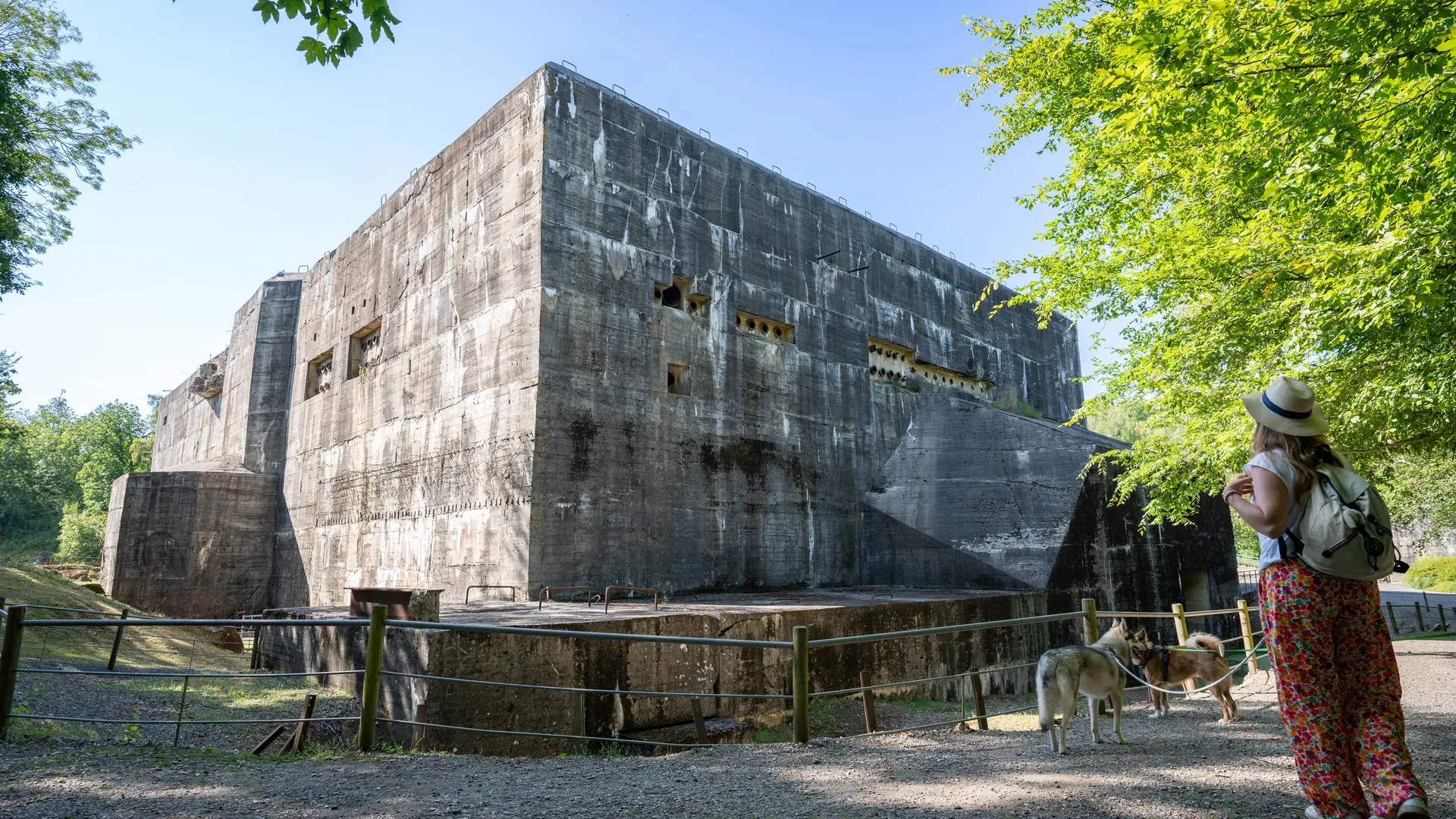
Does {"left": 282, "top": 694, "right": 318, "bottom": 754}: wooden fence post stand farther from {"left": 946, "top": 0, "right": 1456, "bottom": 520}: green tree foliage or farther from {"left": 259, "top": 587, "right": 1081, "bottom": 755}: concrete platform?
{"left": 946, "top": 0, "right": 1456, "bottom": 520}: green tree foliage

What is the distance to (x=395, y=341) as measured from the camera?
17.2 meters

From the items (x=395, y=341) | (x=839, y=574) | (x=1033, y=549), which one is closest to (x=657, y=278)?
(x=395, y=341)

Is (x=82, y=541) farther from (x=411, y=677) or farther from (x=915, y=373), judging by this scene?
(x=411, y=677)

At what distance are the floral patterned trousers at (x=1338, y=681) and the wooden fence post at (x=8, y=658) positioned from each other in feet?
22.7

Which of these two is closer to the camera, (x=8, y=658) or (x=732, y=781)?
(x=732, y=781)

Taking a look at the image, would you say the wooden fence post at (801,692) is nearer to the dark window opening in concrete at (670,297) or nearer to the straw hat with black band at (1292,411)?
the straw hat with black band at (1292,411)

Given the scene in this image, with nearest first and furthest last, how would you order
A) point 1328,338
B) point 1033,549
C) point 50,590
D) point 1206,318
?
point 1328,338 → point 1206,318 → point 1033,549 → point 50,590

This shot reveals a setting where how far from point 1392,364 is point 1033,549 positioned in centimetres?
780

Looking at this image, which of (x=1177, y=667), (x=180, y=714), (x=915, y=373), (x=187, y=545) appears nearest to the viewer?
(x=1177, y=667)

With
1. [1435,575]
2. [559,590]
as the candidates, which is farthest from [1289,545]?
[1435,575]

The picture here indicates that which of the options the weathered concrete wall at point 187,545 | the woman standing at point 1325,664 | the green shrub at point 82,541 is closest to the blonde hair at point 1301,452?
the woman standing at point 1325,664

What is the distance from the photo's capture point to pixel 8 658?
197 inches

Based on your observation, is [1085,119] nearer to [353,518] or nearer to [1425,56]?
[1425,56]

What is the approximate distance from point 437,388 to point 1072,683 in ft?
43.9
